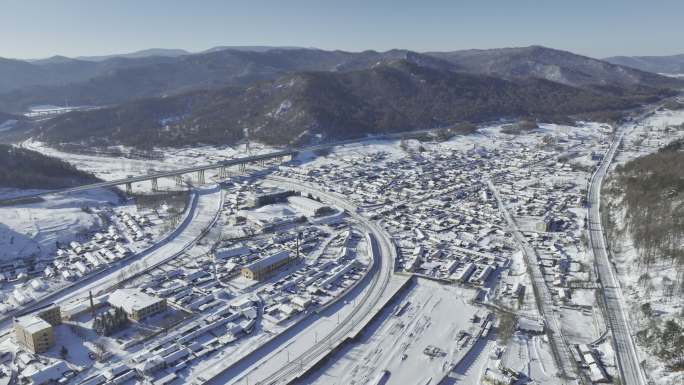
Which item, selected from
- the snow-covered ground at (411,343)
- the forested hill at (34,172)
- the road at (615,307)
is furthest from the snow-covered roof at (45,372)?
the forested hill at (34,172)

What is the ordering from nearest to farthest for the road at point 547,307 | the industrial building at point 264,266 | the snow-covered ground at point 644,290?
the snow-covered ground at point 644,290 < the road at point 547,307 < the industrial building at point 264,266

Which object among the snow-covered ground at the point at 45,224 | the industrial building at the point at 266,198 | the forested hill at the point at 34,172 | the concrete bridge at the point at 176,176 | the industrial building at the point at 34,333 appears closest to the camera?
the industrial building at the point at 34,333

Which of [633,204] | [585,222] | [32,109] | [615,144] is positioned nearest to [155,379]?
[585,222]

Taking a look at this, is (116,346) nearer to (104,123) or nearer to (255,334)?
(255,334)

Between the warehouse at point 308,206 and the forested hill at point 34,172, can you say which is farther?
the forested hill at point 34,172

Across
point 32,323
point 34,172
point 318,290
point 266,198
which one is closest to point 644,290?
point 318,290

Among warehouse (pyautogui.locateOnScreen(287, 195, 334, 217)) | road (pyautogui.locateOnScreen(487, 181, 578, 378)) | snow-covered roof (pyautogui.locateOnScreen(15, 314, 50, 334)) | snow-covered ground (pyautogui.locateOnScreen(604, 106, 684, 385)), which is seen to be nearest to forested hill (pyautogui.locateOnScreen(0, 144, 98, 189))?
warehouse (pyautogui.locateOnScreen(287, 195, 334, 217))

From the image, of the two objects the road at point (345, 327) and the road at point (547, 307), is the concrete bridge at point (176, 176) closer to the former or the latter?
the road at point (345, 327)
